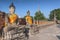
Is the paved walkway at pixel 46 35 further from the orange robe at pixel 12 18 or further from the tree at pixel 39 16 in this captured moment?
the tree at pixel 39 16

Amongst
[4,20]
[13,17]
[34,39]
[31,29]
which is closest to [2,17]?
[4,20]

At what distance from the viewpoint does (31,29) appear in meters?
11.2

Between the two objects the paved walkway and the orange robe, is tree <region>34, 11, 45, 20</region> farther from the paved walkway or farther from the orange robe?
the orange robe

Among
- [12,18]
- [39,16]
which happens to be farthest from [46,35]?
[39,16]

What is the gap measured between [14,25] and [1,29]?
79 centimetres

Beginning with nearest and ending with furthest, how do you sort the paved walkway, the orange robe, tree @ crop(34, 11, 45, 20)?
the orange robe
the paved walkway
tree @ crop(34, 11, 45, 20)

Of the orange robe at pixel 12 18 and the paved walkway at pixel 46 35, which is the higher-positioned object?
the orange robe at pixel 12 18

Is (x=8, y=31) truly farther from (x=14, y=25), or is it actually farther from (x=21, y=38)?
(x=21, y=38)

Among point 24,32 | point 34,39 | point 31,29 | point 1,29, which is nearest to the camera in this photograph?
point 1,29

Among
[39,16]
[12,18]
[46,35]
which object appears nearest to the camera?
[12,18]

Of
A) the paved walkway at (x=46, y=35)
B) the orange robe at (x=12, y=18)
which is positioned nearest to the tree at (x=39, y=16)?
the paved walkway at (x=46, y=35)

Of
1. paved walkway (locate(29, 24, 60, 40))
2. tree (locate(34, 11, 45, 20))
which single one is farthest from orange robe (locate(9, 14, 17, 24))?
tree (locate(34, 11, 45, 20))

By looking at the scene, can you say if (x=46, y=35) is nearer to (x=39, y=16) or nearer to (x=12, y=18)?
(x=12, y=18)

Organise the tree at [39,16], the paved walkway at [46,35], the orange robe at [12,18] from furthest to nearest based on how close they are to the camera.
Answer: the tree at [39,16] < the paved walkway at [46,35] < the orange robe at [12,18]
